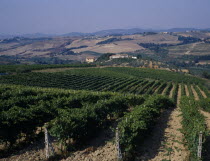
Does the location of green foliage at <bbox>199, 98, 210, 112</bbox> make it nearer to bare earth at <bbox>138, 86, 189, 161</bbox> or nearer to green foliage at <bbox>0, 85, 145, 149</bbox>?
green foliage at <bbox>0, 85, 145, 149</bbox>

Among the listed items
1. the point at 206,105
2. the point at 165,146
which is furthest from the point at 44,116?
the point at 206,105

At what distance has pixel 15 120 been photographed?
11.3 m

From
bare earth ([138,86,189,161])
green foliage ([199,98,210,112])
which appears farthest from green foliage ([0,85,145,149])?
green foliage ([199,98,210,112])

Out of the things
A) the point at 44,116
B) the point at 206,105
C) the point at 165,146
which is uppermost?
the point at 44,116

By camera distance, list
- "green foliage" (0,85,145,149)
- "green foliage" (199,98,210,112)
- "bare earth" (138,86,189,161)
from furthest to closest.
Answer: "green foliage" (199,98,210,112), "green foliage" (0,85,145,149), "bare earth" (138,86,189,161)

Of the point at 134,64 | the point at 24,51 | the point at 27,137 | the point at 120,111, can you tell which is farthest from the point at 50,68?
the point at 24,51

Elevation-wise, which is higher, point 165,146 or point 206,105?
Answer: point 165,146

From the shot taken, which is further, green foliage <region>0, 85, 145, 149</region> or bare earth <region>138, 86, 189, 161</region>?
green foliage <region>0, 85, 145, 149</region>

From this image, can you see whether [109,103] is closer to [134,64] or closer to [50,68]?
[50,68]

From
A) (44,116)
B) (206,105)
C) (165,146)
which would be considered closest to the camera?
(165,146)

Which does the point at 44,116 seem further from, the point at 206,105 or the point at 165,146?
the point at 206,105

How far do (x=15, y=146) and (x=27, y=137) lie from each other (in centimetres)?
97

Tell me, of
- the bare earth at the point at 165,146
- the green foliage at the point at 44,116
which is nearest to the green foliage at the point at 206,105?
the green foliage at the point at 44,116

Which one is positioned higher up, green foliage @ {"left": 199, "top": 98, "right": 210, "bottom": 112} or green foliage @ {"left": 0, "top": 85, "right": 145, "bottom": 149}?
green foliage @ {"left": 0, "top": 85, "right": 145, "bottom": 149}
